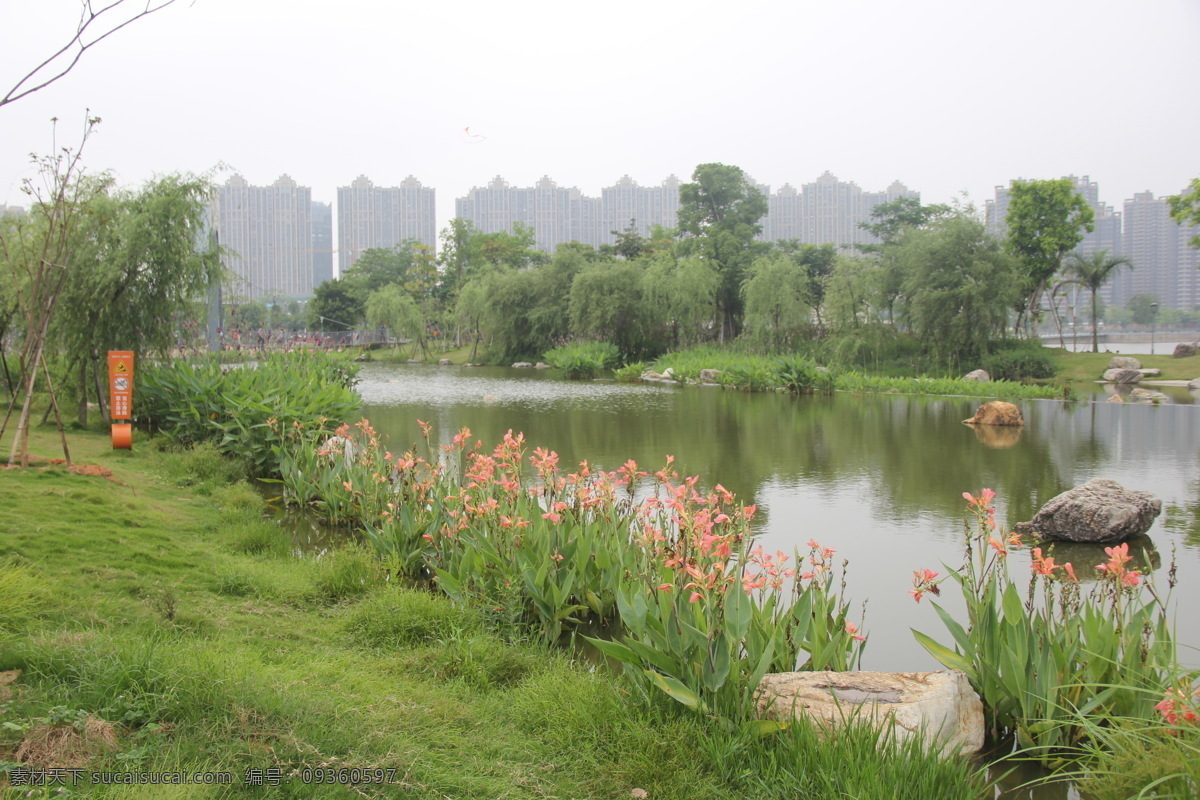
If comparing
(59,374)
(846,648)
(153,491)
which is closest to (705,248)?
(59,374)

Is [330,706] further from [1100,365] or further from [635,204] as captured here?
[635,204]

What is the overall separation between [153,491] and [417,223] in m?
67.5

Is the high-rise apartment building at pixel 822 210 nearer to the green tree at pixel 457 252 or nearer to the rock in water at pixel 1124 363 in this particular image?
the green tree at pixel 457 252

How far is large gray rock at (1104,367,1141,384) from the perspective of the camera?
21.6 meters

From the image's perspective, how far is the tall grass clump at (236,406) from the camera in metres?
7.80

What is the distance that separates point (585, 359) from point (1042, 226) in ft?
51.4

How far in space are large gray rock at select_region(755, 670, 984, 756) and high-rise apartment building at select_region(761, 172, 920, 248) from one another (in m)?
85.9

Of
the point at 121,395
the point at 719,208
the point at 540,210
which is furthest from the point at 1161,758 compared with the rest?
the point at 540,210

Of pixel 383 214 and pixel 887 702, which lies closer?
pixel 887 702

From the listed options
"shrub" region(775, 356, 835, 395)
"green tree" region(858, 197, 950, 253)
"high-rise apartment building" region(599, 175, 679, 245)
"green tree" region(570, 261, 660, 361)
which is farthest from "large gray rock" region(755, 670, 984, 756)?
"high-rise apartment building" region(599, 175, 679, 245)

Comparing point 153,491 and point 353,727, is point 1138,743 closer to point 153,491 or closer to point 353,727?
point 353,727

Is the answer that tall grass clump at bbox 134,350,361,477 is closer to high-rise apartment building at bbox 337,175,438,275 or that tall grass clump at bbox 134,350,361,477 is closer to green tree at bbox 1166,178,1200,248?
green tree at bbox 1166,178,1200,248

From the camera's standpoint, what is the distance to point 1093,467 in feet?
30.2

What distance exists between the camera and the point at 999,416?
13.1m
